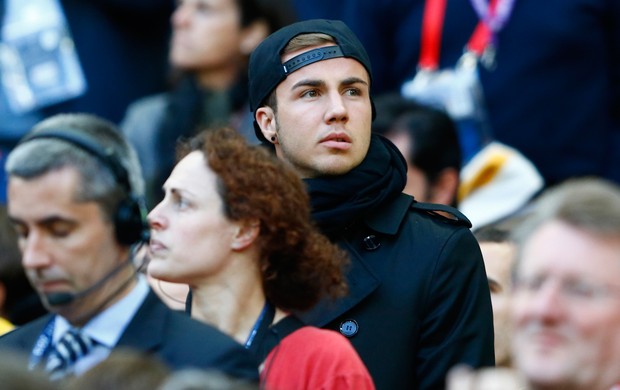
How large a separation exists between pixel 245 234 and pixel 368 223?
0.59 meters

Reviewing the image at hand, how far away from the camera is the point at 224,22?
7.36m

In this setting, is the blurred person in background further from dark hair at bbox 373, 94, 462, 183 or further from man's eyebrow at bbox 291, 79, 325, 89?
man's eyebrow at bbox 291, 79, 325, 89

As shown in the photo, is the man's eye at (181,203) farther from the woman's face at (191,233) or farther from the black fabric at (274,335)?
the black fabric at (274,335)

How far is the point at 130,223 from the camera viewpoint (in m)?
4.38

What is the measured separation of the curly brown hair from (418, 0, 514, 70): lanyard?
2.71 m

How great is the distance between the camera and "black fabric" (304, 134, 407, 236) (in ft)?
16.1

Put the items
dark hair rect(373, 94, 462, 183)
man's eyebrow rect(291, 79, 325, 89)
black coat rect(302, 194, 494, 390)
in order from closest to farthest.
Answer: black coat rect(302, 194, 494, 390) < man's eyebrow rect(291, 79, 325, 89) < dark hair rect(373, 94, 462, 183)

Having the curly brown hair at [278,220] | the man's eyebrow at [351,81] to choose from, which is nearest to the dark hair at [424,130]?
the man's eyebrow at [351,81]

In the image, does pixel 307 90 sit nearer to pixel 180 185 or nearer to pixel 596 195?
pixel 180 185

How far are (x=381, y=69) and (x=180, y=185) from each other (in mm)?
3199

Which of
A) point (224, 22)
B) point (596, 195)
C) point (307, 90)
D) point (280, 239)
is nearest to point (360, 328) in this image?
point (280, 239)

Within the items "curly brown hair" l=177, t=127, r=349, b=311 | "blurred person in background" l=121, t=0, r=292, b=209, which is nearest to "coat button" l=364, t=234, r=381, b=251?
"curly brown hair" l=177, t=127, r=349, b=311

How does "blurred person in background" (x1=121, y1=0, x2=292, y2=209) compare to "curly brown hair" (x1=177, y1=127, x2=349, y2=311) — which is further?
"blurred person in background" (x1=121, y1=0, x2=292, y2=209)

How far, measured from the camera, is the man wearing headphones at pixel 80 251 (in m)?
4.29
